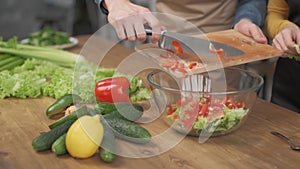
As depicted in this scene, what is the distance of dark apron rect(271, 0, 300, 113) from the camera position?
182cm

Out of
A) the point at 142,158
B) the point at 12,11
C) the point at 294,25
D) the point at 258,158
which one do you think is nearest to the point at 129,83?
the point at 142,158

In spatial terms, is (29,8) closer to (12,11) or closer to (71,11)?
(12,11)

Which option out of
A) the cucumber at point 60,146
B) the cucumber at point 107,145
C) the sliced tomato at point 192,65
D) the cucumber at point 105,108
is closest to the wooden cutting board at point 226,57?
the sliced tomato at point 192,65

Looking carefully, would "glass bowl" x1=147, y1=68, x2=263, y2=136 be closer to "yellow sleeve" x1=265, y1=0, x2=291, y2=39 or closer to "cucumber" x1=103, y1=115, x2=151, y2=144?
"cucumber" x1=103, y1=115, x2=151, y2=144

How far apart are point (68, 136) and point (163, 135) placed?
288 millimetres

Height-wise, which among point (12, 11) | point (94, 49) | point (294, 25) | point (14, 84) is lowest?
point (12, 11)

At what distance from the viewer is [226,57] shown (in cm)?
158

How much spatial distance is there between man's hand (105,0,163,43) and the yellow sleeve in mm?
591

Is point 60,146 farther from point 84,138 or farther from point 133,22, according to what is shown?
point 133,22

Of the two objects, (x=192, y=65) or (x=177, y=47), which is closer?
(x=192, y=65)

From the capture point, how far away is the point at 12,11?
504 centimetres

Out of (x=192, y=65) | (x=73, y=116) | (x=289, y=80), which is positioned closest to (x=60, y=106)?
(x=73, y=116)

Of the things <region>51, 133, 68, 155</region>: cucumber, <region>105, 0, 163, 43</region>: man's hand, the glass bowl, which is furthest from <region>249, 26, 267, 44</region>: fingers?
<region>51, 133, 68, 155</region>: cucumber

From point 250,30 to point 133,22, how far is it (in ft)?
1.90
